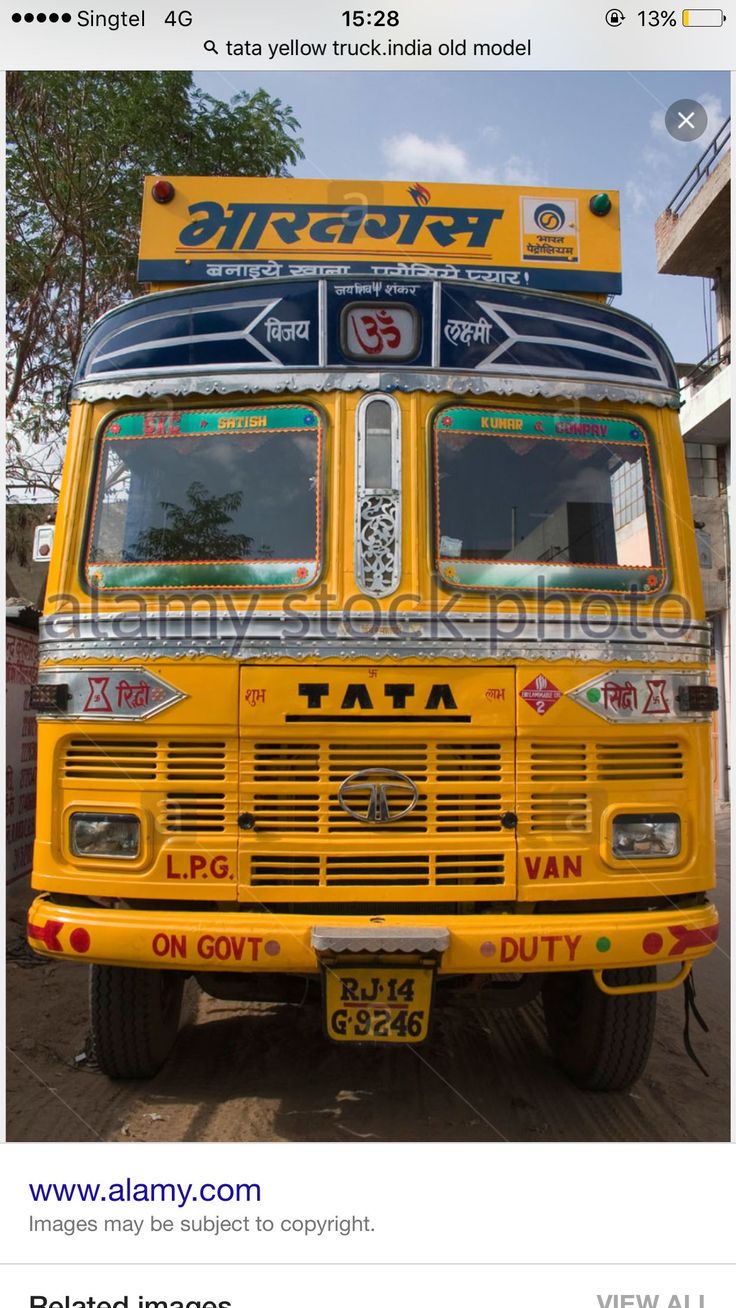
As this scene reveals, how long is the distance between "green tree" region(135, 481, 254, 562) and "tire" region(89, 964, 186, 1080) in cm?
169

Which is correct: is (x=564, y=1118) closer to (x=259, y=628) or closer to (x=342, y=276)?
(x=259, y=628)

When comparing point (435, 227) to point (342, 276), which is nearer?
point (342, 276)

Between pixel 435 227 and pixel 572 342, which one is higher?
pixel 435 227

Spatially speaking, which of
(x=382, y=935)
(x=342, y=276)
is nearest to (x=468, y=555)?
(x=342, y=276)

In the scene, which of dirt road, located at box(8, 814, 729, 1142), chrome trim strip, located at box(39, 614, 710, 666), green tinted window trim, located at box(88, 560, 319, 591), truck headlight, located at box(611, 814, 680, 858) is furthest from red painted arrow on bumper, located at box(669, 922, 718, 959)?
green tinted window trim, located at box(88, 560, 319, 591)

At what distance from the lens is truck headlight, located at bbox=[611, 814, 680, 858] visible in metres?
3.37

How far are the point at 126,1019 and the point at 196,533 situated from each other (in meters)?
1.98

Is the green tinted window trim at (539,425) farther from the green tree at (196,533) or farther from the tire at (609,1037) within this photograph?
the tire at (609,1037)

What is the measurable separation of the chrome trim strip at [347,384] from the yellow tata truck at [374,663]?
1cm

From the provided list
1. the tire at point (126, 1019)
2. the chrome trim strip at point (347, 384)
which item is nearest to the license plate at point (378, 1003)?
the tire at point (126, 1019)

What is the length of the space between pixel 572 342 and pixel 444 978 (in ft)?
8.25

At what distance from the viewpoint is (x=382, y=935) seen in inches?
119

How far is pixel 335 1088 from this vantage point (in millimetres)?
3986

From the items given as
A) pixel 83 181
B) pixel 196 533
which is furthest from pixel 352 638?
pixel 83 181
